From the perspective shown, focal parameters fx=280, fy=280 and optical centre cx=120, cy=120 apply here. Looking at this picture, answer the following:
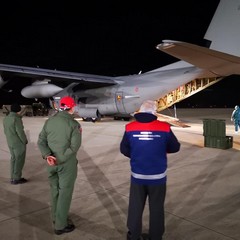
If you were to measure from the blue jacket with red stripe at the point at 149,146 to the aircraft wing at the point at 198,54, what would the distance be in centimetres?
619

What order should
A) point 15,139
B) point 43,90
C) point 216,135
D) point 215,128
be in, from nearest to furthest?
point 15,139, point 216,135, point 215,128, point 43,90

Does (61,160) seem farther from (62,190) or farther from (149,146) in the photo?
(149,146)

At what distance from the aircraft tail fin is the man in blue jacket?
38.7ft

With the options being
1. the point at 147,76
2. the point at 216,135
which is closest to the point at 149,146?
the point at 216,135

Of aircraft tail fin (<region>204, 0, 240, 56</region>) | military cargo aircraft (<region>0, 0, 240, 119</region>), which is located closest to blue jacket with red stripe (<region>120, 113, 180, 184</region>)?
military cargo aircraft (<region>0, 0, 240, 119</region>)

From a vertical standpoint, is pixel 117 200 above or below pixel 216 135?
below

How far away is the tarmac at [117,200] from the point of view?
4.29 m

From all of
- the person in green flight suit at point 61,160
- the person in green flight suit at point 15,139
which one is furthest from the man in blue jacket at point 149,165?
the person in green flight suit at point 15,139

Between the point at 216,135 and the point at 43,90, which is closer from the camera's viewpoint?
the point at 216,135

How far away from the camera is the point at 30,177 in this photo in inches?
287

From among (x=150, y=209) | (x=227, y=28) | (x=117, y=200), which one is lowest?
(x=117, y=200)

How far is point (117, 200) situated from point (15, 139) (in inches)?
114

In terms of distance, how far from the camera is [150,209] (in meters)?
3.66

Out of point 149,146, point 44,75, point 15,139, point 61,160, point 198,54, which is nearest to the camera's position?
point 149,146
